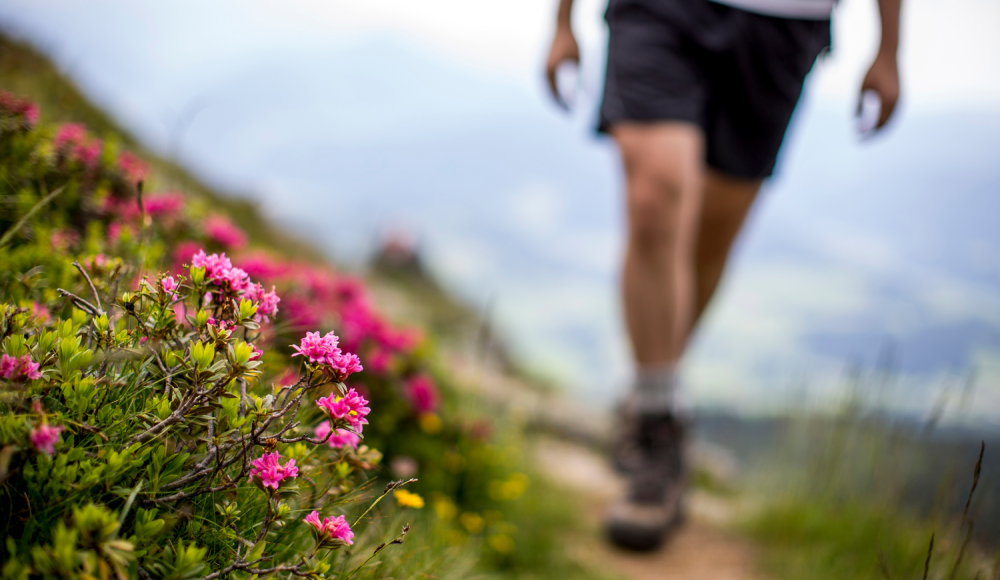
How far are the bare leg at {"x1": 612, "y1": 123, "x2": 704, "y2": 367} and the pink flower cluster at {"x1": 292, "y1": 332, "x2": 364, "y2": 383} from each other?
1502mm

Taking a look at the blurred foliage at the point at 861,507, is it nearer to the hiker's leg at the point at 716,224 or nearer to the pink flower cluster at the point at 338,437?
the hiker's leg at the point at 716,224

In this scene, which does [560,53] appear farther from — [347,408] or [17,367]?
[17,367]

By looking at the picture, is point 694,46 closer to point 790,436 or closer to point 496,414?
point 496,414

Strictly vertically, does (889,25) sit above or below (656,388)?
above

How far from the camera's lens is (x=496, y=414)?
3031 millimetres

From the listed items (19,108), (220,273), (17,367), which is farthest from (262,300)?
(19,108)

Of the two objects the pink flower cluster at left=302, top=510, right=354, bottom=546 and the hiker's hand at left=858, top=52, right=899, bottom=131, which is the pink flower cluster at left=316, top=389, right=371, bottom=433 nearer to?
the pink flower cluster at left=302, top=510, right=354, bottom=546

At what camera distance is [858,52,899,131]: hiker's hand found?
6.98 ft

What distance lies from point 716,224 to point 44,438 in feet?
8.64

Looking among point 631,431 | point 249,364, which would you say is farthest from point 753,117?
point 249,364

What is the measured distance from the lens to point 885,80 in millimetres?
2129

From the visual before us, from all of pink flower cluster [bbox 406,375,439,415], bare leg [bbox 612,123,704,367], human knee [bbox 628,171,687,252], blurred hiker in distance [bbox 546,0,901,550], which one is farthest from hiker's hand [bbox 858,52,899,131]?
pink flower cluster [bbox 406,375,439,415]

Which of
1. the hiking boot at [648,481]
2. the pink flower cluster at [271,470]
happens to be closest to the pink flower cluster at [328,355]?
the pink flower cluster at [271,470]

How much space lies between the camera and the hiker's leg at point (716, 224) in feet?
8.54
